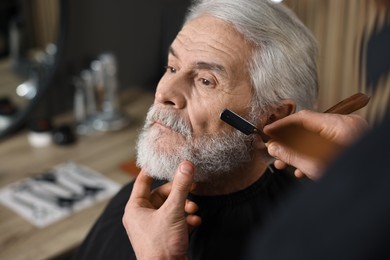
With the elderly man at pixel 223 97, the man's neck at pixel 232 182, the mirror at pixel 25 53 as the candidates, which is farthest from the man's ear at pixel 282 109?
the mirror at pixel 25 53

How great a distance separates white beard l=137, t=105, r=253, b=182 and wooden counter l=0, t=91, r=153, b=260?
45cm

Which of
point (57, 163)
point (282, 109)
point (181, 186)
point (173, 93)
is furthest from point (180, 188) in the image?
point (57, 163)

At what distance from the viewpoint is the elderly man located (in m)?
1.17

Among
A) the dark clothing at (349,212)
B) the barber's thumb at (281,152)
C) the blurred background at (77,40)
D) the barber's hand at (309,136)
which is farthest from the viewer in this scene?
the blurred background at (77,40)

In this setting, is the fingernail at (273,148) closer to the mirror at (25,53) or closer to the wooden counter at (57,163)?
the wooden counter at (57,163)

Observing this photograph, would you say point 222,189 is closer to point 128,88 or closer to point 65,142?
point 65,142

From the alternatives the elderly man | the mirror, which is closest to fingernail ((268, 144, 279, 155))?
the elderly man

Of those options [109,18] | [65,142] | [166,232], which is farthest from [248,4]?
[109,18]

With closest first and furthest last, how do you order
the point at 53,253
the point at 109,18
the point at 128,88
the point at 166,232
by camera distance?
the point at 166,232, the point at 53,253, the point at 109,18, the point at 128,88

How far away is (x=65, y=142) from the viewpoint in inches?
79.0

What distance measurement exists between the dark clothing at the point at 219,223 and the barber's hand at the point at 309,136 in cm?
20

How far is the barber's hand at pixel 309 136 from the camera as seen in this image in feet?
3.06

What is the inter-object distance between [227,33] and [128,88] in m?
1.36

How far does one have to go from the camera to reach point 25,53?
2068mm
